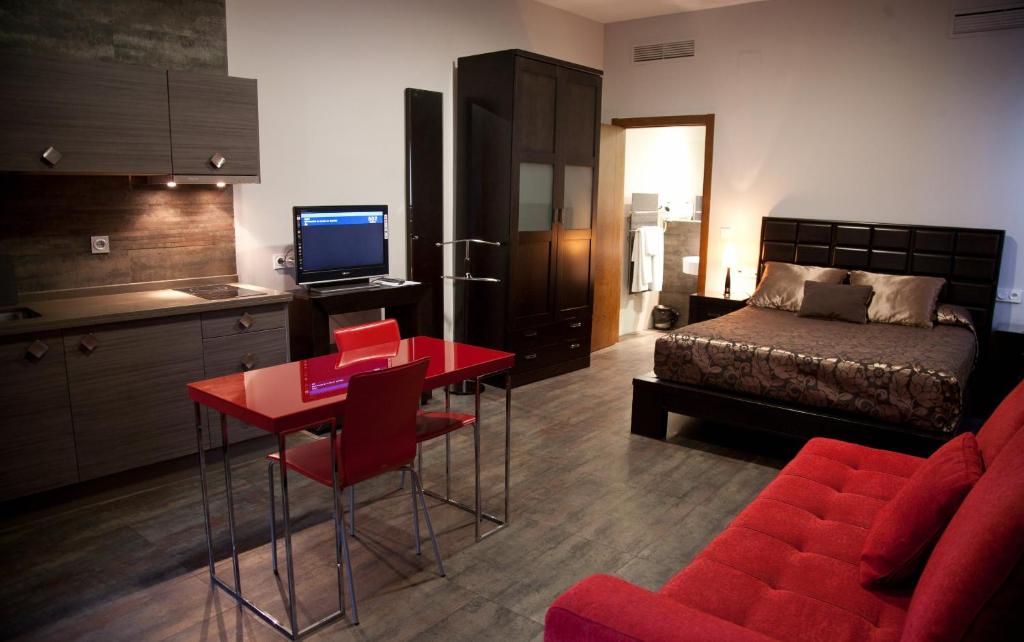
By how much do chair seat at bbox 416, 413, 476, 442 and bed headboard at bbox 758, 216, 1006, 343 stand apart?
3.82 meters

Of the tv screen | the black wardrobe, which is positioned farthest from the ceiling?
the tv screen

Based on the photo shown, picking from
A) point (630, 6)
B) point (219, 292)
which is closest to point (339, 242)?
point (219, 292)

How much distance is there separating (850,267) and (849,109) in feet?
4.13

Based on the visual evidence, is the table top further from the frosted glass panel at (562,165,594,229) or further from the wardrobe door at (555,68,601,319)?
the frosted glass panel at (562,165,594,229)

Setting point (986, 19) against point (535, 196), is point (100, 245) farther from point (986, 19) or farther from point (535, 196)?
point (986, 19)

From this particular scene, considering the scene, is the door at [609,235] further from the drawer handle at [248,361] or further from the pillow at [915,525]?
the pillow at [915,525]

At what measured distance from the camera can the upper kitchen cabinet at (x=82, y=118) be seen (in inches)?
123

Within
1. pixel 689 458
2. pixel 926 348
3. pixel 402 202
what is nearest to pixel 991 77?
pixel 926 348

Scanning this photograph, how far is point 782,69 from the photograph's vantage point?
6.00 metres

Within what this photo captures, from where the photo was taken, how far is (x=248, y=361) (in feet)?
12.8

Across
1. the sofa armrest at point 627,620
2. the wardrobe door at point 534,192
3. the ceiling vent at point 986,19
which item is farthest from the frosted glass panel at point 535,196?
the sofa armrest at point 627,620

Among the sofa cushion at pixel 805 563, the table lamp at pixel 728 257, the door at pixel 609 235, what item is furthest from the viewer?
the door at pixel 609 235

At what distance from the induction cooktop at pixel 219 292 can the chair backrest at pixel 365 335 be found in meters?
0.88

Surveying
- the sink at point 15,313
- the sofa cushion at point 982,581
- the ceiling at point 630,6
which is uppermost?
the ceiling at point 630,6
